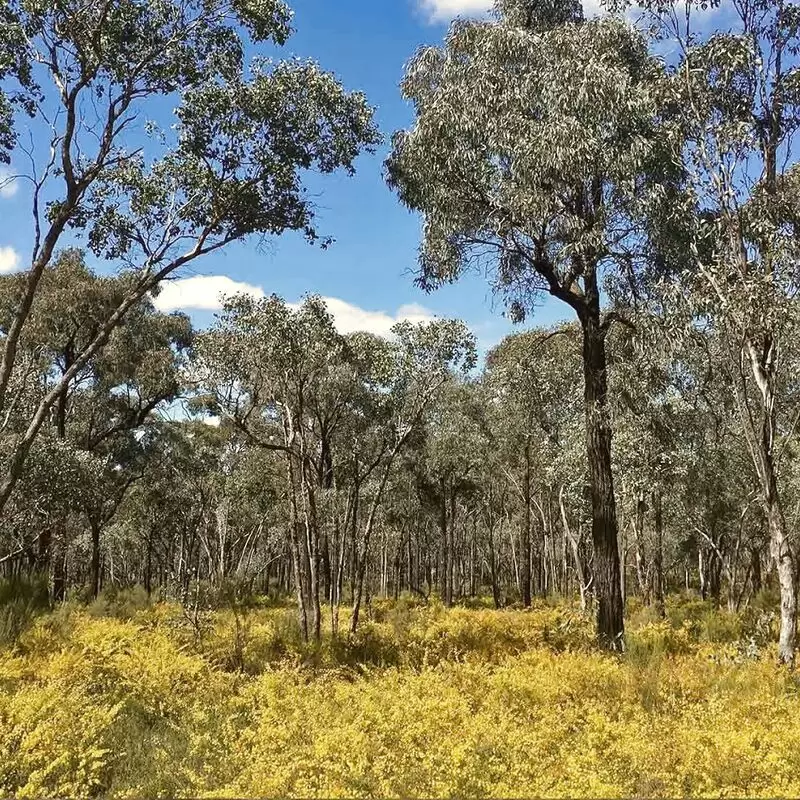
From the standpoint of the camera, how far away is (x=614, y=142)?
11.3 m

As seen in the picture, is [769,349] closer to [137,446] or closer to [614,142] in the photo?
[614,142]

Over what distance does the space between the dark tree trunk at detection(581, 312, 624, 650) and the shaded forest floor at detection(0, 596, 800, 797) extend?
67 cm

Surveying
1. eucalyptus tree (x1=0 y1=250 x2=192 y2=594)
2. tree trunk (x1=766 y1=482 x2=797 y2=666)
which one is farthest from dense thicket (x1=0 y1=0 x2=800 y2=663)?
eucalyptus tree (x1=0 y1=250 x2=192 y2=594)

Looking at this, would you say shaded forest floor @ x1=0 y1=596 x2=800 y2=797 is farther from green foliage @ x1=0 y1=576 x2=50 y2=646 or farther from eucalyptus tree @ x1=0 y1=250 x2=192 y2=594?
eucalyptus tree @ x1=0 y1=250 x2=192 y2=594

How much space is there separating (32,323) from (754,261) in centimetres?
1950

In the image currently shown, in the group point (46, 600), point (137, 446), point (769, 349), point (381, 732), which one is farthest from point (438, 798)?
point (137, 446)

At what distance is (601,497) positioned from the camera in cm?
1209

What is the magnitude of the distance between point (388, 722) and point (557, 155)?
8.81 metres

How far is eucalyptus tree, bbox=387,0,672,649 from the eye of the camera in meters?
11.2

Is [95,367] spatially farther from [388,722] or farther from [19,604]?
[388,722]

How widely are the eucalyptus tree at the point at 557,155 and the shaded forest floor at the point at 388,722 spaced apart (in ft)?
10.5

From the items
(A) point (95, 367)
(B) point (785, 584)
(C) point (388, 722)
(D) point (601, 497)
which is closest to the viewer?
(C) point (388, 722)

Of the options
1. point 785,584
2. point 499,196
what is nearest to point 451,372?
point 499,196

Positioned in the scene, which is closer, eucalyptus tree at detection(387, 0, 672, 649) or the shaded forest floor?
the shaded forest floor
